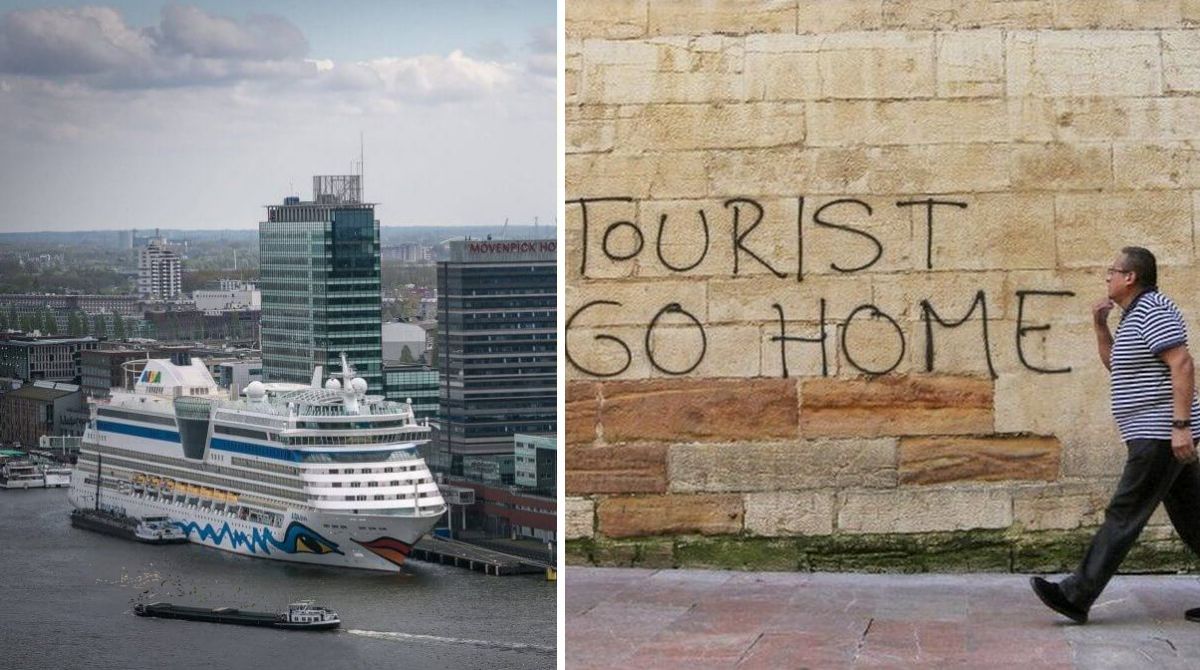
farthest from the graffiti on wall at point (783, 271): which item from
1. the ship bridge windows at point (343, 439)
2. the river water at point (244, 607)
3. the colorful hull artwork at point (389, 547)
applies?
the colorful hull artwork at point (389, 547)

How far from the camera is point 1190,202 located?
2914 mm

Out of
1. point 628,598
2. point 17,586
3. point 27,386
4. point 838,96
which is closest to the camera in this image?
point 628,598

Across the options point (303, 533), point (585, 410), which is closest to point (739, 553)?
point (585, 410)

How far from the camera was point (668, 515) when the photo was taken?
3.05 metres

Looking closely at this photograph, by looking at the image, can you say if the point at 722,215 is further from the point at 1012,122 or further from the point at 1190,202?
the point at 1190,202

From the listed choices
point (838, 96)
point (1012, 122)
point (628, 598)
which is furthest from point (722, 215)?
point (628, 598)

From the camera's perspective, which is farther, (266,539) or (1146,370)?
(266,539)

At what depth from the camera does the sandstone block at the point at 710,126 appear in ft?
9.82

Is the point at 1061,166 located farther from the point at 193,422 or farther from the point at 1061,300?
the point at 193,422

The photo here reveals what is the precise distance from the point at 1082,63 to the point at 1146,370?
78cm

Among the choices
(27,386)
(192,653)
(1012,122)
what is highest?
(1012,122)

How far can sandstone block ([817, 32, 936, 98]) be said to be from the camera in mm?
2967

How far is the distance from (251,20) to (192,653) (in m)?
10.7

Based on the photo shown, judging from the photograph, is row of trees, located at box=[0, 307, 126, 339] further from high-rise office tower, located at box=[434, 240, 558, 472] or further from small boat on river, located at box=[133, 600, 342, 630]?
small boat on river, located at box=[133, 600, 342, 630]
